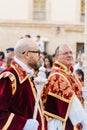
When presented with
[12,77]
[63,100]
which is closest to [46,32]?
[63,100]

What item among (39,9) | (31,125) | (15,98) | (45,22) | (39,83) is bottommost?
(45,22)

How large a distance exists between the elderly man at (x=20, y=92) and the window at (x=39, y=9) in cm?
2086

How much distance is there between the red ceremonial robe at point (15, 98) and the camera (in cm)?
496

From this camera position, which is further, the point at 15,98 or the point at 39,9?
the point at 39,9

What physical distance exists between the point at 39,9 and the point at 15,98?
21667mm

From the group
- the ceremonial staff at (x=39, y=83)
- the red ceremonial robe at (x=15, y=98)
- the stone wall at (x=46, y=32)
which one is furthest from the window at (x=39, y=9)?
the ceremonial staff at (x=39, y=83)

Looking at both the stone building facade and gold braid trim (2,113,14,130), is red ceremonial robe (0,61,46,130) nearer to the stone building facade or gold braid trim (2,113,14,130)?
gold braid trim (2,113,14,130)

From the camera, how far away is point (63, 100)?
6.26 m

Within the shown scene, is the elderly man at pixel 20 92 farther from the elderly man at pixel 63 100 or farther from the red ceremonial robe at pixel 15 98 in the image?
the elderly man at pixel 63 100

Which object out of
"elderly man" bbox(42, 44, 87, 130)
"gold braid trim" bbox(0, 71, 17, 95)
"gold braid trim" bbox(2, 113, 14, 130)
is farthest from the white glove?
"elderly man" bbox(42, 44, 87, 130)

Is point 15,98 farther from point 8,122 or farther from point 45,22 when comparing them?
point 45,22

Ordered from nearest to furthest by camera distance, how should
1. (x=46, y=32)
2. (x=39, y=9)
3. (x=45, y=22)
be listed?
1. (x=46, y=32)
2. (x=45, y=22)
3. (x=39, y=9)

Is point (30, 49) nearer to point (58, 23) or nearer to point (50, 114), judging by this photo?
point (50, 114)

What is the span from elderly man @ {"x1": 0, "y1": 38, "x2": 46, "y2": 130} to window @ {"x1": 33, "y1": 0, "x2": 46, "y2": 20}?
20864 millimetres
